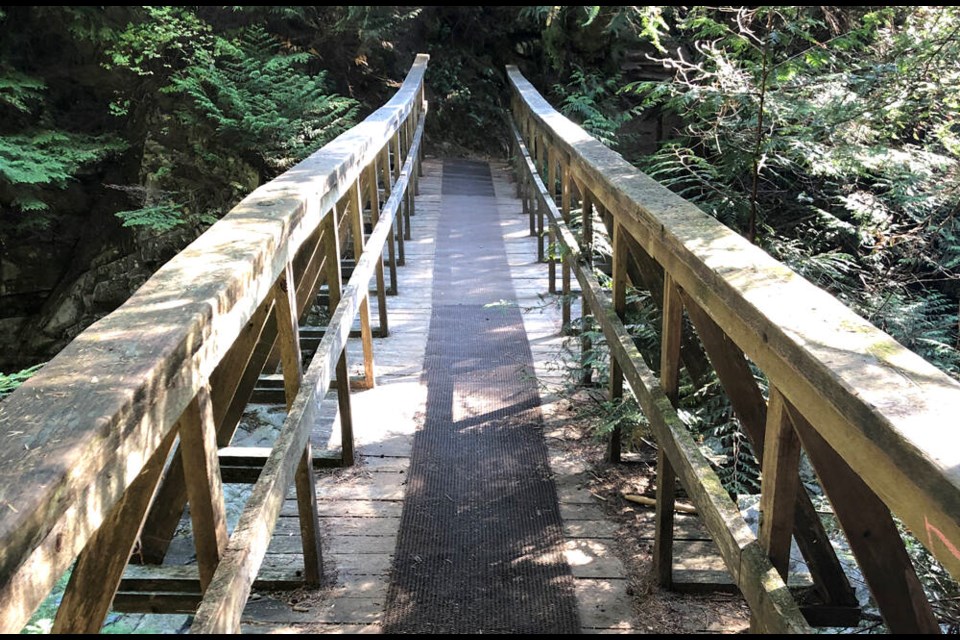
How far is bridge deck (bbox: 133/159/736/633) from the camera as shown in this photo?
8.74 feet

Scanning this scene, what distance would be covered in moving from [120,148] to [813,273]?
925 centimetres

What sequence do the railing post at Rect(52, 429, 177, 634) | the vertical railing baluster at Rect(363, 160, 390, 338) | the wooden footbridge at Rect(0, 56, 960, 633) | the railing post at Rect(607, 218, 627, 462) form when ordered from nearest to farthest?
the wooden footbridge at Rect(0, 56, 960, 633)
the railing post at Rect(52, 429, 177, 634)
the railing post at Rect(607, 218, 627, 462)
the vertical railing baluster at Rect(363, 160, 390, 338)

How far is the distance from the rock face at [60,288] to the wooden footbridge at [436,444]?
692 centimetres

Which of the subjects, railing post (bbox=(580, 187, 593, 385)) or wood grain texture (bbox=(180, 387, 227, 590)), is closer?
wood grain texture (bbox=(180, 387, 227, 590))

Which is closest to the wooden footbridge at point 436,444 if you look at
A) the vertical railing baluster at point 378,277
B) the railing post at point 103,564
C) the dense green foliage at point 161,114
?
the railing post at point 103,564

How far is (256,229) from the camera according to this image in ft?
7.21

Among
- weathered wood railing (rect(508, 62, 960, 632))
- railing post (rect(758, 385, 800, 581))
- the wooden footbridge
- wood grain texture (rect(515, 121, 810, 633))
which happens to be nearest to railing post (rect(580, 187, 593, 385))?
the wooden footbridge

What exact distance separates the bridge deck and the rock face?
19.8 ft

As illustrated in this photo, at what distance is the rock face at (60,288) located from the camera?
34.3 feet

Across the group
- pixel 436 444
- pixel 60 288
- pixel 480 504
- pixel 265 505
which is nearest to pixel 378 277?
pixel 436 444

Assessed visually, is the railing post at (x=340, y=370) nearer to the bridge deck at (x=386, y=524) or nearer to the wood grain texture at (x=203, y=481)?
the bridge deck at (x=386, y=524)

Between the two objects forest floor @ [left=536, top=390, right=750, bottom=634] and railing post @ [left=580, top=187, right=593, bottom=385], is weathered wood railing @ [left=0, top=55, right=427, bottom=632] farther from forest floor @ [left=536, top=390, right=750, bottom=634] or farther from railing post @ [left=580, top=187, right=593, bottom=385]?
railing post @ [left=580, top=187, right=593, bottom=385]

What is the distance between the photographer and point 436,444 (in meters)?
3.90

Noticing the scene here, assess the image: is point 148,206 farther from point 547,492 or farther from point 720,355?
point 720,355
